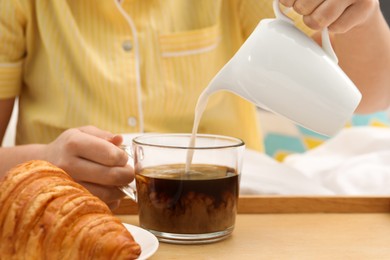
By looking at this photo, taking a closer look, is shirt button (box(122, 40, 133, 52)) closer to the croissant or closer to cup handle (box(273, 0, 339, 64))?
cup handle (box(273, 0, 339, 64))

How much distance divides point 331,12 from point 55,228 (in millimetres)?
360

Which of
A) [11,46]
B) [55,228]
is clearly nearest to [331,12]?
[55,228]

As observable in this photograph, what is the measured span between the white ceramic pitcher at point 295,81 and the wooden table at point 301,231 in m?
0.13

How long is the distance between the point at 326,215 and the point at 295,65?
0.25m

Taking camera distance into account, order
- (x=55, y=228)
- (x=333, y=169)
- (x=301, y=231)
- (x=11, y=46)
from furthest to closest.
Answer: (x=333, y=169), (x=11, y=46), (x=301, y=231), (x=55, y=228)

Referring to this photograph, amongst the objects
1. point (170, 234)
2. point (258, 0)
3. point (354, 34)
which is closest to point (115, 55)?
point (258, 0)

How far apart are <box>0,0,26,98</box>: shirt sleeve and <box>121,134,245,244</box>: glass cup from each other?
452 mm

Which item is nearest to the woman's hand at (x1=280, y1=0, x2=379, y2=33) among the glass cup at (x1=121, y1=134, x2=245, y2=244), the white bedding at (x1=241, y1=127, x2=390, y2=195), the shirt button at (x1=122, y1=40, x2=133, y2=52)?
the glass cup at (x1=121, y1=134, x2=245, y2=244)

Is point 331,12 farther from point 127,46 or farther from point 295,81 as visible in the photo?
point 127,46

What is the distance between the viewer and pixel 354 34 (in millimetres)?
1123

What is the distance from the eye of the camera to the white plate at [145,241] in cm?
67

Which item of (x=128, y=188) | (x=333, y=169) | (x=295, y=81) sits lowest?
(x=333, y=169)

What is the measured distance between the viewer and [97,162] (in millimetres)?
829

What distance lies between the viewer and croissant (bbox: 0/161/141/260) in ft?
1.96
